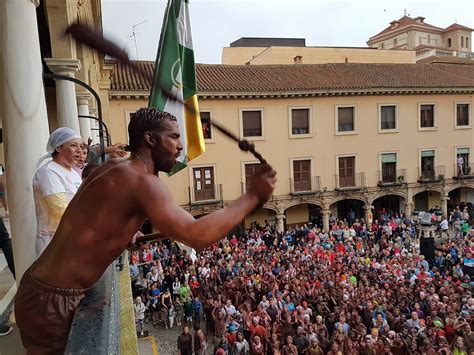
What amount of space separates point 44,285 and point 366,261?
1519 cm

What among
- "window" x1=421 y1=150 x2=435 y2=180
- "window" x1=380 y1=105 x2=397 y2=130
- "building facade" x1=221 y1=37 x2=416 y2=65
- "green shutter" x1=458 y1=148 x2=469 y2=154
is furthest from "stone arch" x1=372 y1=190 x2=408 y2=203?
"building facade" x1=221 y1=37 x2=416 y2=65

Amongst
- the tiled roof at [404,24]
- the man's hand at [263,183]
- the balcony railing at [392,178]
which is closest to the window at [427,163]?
the balcony railing at [392,178]

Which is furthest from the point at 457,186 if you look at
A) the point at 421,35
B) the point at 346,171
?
the point at 421,35

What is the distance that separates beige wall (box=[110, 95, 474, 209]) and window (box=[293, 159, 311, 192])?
344 mm

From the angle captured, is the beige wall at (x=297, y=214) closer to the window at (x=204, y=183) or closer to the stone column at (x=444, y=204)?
the window at (x=204, y=183)

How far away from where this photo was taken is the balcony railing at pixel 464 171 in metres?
28.9

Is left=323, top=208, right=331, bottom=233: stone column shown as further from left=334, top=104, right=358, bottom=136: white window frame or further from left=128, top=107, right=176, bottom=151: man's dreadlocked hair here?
left=128, top=107, right=176, bottom=151: man's dreadlocked hair

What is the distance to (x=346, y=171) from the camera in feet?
88.9

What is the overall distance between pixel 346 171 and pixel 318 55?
13.8 metres

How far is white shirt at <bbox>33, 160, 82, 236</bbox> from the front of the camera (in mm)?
2789

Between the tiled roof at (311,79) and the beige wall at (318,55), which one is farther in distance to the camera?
the beige wall at (318,55)

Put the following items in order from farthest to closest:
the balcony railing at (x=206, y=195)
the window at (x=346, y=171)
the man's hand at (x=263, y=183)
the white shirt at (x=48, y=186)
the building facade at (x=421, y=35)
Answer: the building facade at (x=421, y=35) < the window at (x=346, y=171) < the balcony railing at (x=206, y=195) < the white shirt at (x=48, y=186) < the man's hand at (x=263, y=183)

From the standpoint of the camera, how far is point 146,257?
15500 millimetres

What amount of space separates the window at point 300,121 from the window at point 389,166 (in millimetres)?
5750
